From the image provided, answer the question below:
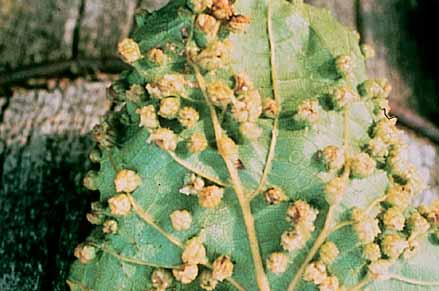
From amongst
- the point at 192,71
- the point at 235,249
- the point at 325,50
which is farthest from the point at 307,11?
the point at 235,249

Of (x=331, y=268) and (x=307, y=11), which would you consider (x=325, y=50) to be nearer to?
(x=307, y=11)

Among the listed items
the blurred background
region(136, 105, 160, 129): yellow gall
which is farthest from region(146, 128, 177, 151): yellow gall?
the blurred background

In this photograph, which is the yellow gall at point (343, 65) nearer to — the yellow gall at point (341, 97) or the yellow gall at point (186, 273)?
the yellow gall at point (341, 97)

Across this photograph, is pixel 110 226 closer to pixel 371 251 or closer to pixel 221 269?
pixel 221 269

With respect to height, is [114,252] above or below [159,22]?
below

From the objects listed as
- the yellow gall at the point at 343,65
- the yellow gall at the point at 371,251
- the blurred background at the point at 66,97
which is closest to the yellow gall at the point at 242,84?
the yellow gall at the point at 343,65

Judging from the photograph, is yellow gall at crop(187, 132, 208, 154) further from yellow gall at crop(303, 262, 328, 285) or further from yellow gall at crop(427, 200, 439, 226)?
yellow gall at crop(427, 200, 439, 226)
